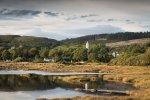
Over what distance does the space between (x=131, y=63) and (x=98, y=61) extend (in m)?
37.3

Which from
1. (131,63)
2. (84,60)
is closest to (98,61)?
(84,60)

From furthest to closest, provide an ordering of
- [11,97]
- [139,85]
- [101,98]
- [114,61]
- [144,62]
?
[114,61] → [144,62] → [139,85] → [11,97] → [101,98]

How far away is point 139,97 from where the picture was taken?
176 ft

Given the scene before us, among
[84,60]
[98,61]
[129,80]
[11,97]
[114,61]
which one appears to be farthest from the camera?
[84,60]

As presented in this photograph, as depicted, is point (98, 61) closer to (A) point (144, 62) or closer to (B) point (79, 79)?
(A) point (144, 62)

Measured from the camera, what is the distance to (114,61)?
163 m

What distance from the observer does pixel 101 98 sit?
5309cm

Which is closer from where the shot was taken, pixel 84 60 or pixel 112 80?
pixel 112 80

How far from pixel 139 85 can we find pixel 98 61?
109204mm

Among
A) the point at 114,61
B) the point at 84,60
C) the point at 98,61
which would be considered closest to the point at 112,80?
the point at 114,61

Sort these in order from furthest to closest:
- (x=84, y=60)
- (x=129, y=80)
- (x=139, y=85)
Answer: (x=84, y=60), (x=129, y=80), (x=139, y=85)

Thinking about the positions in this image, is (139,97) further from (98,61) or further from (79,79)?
(98,61)

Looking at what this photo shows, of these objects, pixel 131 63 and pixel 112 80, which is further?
pixel 131 63

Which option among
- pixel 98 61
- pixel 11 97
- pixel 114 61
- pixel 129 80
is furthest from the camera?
pixel 98 61
